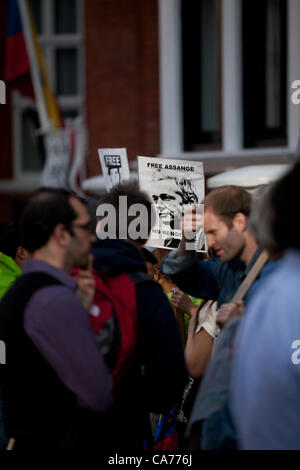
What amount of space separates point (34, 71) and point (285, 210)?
30.9ft

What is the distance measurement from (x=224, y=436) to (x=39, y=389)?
0.56m

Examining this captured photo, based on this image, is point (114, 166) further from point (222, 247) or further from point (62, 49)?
point (62, 49)

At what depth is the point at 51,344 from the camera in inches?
102

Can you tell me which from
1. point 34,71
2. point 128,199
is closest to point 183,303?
point 128,199

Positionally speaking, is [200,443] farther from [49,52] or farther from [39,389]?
[49,52]

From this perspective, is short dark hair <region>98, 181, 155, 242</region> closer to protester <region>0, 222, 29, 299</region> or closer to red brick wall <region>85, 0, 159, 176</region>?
protester <region>0, 222, 29, 299</region>

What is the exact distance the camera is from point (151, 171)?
3830mm

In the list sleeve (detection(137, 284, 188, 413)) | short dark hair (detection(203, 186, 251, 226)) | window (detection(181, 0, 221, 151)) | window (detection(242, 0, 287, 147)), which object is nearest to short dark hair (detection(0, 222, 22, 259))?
short dark hair (detection(203, 186, 251, 226))

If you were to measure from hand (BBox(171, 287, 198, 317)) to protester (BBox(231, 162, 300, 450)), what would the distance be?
2.08m

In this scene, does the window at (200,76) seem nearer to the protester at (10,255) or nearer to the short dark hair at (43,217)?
the protester at (10,255)

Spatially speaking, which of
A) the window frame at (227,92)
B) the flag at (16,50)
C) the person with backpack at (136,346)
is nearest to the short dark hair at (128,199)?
the person with backpack at (136,346)

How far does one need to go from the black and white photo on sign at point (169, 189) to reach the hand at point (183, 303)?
38 centimetres

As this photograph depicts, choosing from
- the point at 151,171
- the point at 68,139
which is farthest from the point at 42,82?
the point at 151,171

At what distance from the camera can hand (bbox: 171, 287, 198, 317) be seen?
13.9 ft
